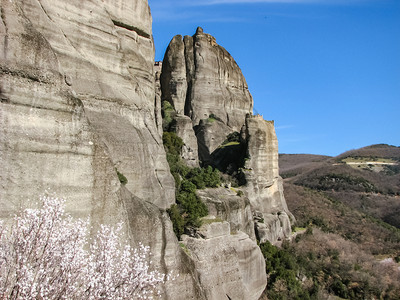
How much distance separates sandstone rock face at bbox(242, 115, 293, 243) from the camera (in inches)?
1329

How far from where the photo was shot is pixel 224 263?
18609mm

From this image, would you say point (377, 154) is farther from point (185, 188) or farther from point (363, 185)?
point (185, 188)

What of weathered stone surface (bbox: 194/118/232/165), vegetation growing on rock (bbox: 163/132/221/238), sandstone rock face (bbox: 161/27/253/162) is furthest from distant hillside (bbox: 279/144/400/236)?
vegetation growing on rock (bbox: 163/132/221/238)

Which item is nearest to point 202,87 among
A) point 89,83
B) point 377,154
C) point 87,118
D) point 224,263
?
point 224,263

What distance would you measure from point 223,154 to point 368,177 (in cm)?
5666

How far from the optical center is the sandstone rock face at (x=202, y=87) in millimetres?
40562

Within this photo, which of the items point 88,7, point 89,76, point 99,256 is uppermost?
point 88,7

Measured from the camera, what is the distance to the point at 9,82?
9.65 meters

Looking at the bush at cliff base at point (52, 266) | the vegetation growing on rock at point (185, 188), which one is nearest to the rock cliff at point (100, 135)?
the vegetation growing on rock at point (185, 188)

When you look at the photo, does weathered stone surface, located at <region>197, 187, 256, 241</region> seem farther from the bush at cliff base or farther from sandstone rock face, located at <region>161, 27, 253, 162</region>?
the bush at cliff base

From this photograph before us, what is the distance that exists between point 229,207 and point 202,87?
20.4m

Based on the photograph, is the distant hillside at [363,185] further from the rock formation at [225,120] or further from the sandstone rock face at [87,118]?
the sandstone rock face at [87,118]

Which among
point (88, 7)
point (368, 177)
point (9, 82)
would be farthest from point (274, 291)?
point (368, 177)

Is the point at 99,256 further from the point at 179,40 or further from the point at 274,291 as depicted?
the point at 179,40
